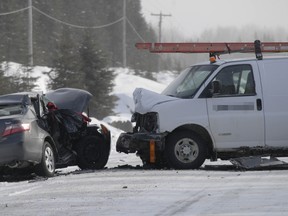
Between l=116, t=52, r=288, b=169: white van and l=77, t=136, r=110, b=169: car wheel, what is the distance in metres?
0.99

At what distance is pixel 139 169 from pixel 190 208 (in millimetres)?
4169

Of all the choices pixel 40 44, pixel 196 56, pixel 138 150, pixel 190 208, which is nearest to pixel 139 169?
pixel 138 150

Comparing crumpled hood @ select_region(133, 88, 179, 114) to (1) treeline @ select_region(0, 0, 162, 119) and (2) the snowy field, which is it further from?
(1) treeline @ select_region(0, 0, 162, 119)

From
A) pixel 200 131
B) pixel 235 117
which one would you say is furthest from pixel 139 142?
pixel 235 117

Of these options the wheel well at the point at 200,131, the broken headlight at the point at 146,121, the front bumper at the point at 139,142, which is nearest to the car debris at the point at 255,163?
the wheel well at the point at 200,131

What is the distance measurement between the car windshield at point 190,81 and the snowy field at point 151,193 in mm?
1487

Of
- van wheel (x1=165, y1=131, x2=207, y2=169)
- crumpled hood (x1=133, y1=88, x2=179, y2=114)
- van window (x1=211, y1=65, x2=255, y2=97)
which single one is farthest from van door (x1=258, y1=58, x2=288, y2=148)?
crumpled hood (x1=133, y1=88, x2=179, y2=114)

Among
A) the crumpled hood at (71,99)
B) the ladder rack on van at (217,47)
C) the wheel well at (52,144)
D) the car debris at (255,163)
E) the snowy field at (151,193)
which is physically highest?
the ladder rack on van at (217,47)

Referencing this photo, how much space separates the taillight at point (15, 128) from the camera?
909cm

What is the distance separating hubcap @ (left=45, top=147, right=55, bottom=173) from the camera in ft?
32.4

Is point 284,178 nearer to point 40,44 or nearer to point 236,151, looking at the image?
point 236,151

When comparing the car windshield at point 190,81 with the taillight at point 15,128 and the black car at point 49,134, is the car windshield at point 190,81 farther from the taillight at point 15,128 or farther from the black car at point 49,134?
the taillight at point 15,128

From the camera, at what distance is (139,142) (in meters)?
10.4

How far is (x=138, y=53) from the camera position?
326 feet
